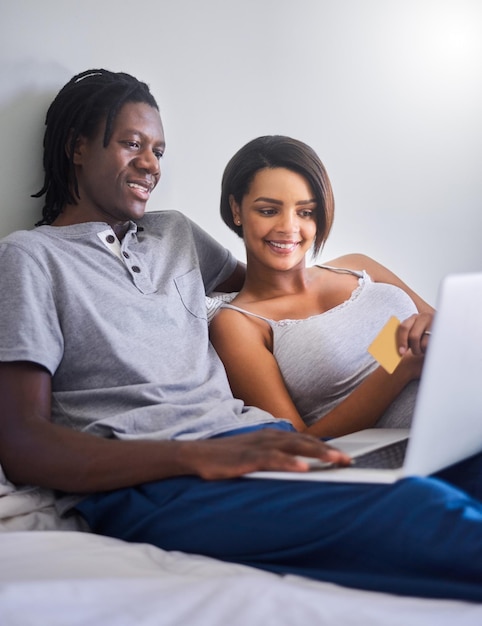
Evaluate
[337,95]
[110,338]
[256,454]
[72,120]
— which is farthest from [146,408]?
[337,95]

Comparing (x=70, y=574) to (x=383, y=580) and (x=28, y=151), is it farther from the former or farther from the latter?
(x=28, y=151)

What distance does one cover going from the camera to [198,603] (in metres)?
0.84

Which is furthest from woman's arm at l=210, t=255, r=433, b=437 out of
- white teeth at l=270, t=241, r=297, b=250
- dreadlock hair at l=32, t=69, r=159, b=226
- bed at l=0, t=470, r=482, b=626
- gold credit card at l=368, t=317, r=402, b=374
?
bed at l=0, t=470, r=482, b=626

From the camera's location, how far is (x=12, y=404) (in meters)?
1.15

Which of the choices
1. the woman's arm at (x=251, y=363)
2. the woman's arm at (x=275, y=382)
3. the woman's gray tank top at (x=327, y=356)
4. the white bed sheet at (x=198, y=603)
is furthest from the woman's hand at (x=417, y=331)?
the white bed sheet at (x=198, y=603)

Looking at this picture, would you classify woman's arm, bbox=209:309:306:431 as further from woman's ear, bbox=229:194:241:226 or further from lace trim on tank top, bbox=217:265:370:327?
woman's ear, bbox=229:194:241:226

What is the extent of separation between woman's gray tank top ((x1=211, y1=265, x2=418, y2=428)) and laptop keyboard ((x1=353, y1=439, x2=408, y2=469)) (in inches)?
11.5

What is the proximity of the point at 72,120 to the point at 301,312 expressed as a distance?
578 mm

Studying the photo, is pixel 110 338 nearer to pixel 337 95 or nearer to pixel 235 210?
pixel 235 210

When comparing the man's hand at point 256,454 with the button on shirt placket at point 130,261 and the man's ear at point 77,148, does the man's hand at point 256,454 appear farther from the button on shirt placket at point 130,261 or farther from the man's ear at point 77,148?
the man's ear at point 77,148

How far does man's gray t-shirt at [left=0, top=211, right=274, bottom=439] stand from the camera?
3.98 feet

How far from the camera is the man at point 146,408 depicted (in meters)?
0.93

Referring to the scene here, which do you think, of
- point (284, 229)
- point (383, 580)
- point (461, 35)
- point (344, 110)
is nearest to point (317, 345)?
point (284, 229)

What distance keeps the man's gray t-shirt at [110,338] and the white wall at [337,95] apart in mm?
379
